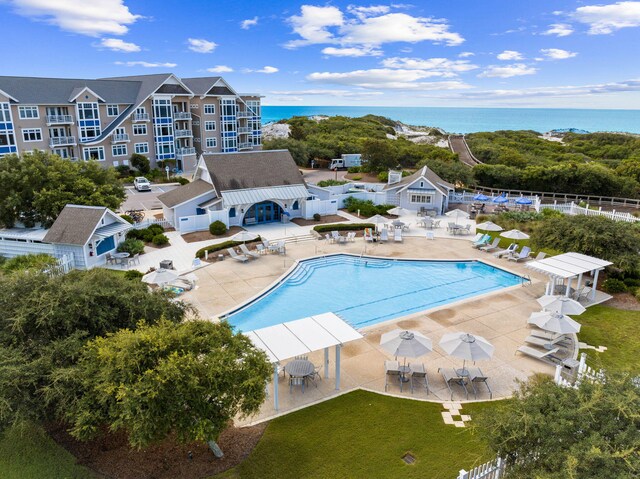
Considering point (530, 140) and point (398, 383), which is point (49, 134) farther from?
point (530, 140)

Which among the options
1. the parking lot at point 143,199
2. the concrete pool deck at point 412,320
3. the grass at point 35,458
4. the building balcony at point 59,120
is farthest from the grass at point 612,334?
the building balcony at point 59,120

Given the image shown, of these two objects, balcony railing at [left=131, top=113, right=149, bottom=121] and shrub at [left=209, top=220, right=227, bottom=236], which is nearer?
shrub at [left=209, top=220, right=227, bottom=236]

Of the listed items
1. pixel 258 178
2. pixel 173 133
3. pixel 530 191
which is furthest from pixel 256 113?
pixel 530 191

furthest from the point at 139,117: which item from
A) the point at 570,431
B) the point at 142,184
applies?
the point at 570,431

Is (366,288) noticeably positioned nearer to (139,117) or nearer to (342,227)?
(342,227)

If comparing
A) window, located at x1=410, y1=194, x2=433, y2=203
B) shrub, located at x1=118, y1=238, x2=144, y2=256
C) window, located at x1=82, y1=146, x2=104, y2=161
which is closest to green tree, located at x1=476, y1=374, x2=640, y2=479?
shrub, located at x1=118, y1=238, x2=144, y2=256

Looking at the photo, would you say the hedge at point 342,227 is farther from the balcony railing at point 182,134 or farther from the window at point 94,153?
the balcony railing at point 182,134

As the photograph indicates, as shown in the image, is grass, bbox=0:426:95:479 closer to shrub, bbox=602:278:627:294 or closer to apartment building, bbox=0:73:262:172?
shrub, bbox=602:278:627:294
